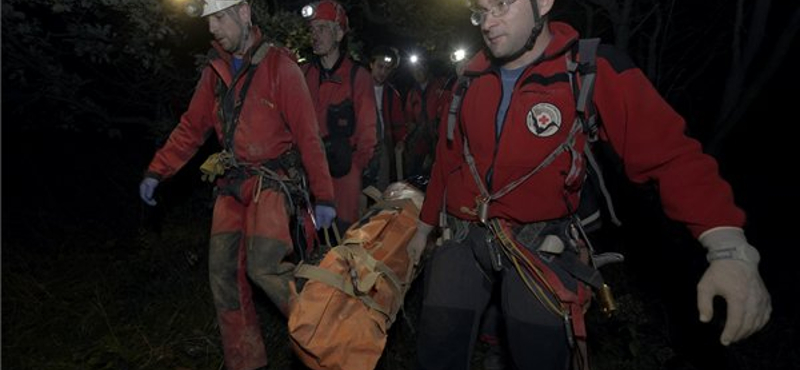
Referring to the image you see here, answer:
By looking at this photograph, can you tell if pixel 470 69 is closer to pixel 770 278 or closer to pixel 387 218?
pixel 387 218

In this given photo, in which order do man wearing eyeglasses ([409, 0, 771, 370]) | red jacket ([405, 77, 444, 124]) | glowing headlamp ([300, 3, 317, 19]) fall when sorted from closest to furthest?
man wearing eyeglasses ([409, 0, 771, 370]) → glowing headlamp ([300, 3, 317, 19]) → red jacket ([405, 77, 444, 124])

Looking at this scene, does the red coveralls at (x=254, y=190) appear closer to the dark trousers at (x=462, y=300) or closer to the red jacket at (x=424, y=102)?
the dark trousers at (x=462, y=300)

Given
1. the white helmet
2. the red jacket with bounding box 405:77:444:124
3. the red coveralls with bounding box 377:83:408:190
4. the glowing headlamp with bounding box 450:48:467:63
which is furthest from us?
the red jacket with bounding box 405:77:444:124

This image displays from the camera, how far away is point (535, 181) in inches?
100

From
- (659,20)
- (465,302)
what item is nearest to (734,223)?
(465,302)

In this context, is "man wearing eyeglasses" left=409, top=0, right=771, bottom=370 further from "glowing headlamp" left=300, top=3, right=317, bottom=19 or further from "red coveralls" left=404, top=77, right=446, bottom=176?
"red coveralls" left=404, top=77, right=446, bottom=176

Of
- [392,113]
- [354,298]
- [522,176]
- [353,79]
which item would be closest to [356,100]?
[353,79]

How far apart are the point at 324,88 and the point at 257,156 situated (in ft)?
6.36

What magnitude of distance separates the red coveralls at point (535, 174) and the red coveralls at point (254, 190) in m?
1.19

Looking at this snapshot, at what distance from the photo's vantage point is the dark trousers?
2.64 metres

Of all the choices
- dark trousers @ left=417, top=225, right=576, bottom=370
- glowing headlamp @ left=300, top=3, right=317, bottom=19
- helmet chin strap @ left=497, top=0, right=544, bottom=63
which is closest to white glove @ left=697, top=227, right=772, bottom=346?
dark trousers @ left=417, top=225, right=576, bottom=370

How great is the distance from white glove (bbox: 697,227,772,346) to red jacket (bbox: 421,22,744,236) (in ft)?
0.31

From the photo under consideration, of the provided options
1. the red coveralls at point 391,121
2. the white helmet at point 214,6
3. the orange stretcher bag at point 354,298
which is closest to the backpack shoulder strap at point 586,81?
the orange stretcher bag at point 354,298

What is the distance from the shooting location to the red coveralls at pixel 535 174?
2275mm
